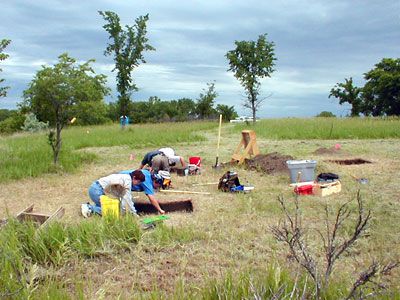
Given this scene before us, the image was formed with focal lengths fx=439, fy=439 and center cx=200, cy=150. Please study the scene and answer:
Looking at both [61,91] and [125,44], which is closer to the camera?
[61,91]

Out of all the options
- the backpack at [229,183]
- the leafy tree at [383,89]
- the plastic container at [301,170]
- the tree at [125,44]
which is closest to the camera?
the backpack at [229,183]

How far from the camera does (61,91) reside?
390 inches

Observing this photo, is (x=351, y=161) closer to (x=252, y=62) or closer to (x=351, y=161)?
(x=351, y=161)

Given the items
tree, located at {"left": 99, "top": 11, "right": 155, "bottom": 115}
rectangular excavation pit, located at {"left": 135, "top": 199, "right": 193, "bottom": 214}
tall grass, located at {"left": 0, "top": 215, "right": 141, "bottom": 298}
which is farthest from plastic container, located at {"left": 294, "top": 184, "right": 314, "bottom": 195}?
tree, located at {"left": 99, "top": 11, "right": 155, "bottom": 115}

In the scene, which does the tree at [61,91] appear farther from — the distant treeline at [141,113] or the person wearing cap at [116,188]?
the person wearing cap at [116,188]

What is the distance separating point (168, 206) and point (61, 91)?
461 centimetres

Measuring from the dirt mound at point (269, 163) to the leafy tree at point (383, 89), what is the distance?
29.6m

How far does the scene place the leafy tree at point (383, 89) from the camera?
3618 centimetres

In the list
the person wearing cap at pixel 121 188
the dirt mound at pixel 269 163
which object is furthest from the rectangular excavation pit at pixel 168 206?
the dirt mound at pixel 269 163

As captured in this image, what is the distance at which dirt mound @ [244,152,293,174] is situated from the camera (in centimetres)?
935

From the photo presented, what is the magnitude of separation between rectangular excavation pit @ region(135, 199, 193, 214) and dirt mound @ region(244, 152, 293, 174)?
2.97m

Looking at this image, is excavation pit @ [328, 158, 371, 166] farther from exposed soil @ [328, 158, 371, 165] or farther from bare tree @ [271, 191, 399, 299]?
bare tree @ [271, 191, 399, 299]

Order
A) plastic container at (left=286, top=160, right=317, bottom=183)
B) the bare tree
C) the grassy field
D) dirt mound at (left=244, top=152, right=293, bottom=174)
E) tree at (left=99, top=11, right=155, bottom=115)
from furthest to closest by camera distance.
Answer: tree at (left=99, top=11, right=155, bottom=115)
dirt mound at (left=244, top=152, right=293, bottom=174)
plastic container at (left=286, top=160, right=317, bottom=183)
the grassy field
the bare tree

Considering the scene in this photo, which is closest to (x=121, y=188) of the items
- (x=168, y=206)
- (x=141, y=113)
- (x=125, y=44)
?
(x=168, y=206)
